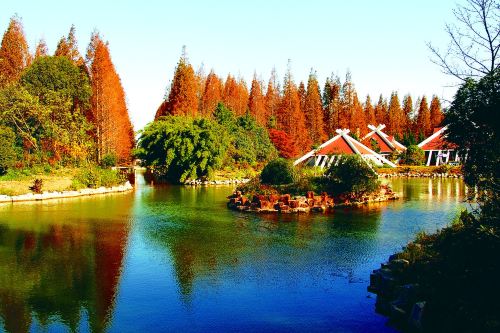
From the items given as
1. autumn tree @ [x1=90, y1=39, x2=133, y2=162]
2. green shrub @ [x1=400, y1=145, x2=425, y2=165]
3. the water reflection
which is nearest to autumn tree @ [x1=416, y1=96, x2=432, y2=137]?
green shrub @ [x1=400, y1=145, x2=425, y2=165]

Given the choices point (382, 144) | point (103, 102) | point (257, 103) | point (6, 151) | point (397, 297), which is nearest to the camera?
point (397, 297)

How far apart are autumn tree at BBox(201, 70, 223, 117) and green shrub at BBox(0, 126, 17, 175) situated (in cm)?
3434

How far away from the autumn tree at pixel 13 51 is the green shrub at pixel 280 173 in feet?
77.7

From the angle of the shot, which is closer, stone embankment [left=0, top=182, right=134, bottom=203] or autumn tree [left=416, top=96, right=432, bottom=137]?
stone embankment [left=0, top=182, right=134, bottom=203]

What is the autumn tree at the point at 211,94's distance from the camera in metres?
57.2

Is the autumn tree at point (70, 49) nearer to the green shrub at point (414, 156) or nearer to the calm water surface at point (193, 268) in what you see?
the calm water surface at point (193, 268)

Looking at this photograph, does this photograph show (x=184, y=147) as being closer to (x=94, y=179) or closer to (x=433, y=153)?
(x=94, y=179)

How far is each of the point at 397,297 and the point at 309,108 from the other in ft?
169

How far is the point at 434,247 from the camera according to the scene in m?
8.55

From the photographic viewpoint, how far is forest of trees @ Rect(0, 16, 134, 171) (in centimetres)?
2480

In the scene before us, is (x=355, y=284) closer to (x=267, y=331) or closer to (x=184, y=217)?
(x=267, y=331)

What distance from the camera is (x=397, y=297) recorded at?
7465 mm

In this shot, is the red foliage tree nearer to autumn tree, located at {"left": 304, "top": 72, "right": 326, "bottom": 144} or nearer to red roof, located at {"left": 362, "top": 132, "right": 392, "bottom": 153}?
red roof, located at {"left": 362, "top": 132, "right": 392, "bottom": 153}

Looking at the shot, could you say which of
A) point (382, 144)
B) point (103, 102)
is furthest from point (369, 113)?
point (103, 102)
